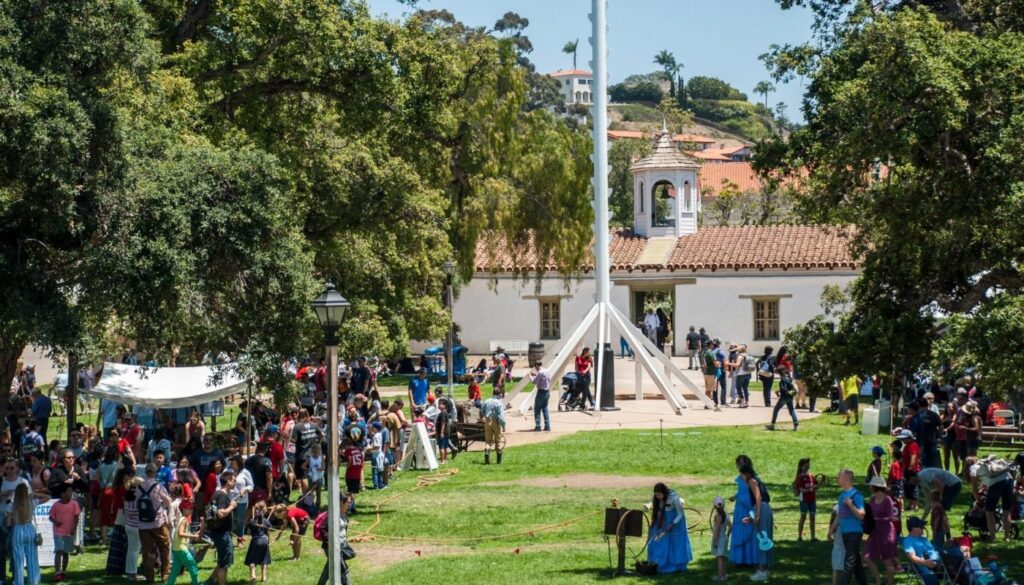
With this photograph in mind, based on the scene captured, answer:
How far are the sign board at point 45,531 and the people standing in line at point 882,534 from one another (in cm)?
1063

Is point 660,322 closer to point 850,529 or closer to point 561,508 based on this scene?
point 561,508

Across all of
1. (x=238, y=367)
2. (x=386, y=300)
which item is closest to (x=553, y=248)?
(x=386, y=300)

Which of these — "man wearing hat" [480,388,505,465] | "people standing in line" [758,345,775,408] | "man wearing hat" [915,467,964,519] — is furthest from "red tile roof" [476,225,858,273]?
"man wearing hat" [915,467,964,519]

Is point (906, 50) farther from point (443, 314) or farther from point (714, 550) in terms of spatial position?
point (443, 314)

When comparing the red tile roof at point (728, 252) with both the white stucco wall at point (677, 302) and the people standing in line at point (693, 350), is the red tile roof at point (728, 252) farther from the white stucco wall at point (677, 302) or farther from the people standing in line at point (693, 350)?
the people standing in line at point (693, 350)

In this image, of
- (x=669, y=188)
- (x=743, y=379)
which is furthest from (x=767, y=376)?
(x=669, y=188)

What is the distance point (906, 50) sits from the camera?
55.2 feet

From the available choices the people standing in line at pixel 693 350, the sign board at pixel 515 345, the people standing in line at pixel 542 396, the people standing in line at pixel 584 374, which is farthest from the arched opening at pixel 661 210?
the people standing in line at pixel 542 396

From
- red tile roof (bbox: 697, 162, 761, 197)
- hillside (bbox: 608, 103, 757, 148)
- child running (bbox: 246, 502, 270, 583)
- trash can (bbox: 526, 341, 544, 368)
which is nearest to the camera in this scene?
child running (bbox: 246, 502, 270, 583)

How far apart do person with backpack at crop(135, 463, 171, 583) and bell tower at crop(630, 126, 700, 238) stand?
3462 cm

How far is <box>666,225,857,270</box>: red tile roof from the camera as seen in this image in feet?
161

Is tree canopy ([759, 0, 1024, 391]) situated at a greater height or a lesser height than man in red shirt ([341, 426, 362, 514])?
greater

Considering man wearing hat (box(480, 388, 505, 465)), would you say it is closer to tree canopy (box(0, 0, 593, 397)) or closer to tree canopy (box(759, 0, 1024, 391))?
tree canopy (box(0, 0, 593, 397))

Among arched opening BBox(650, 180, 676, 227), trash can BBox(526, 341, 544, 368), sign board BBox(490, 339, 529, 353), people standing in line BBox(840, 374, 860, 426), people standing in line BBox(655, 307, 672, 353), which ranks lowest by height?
people standing in line BBox(840, 374, 860, 426)
